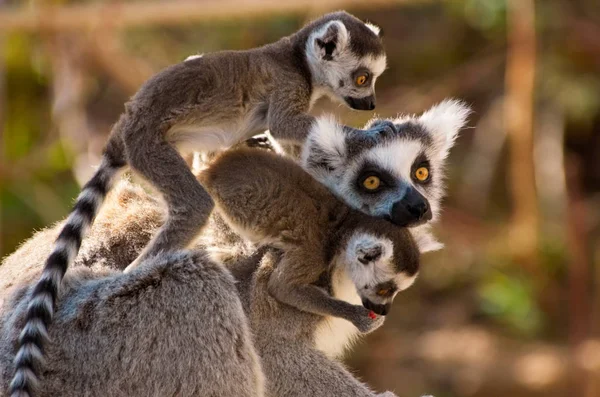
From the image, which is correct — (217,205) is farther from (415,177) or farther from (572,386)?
(572,386)

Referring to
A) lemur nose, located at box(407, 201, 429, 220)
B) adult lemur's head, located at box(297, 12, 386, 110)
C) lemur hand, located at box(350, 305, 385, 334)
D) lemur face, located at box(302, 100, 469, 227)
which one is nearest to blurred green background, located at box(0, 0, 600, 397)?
adult lemur's head, located at box(297, 12, 386, 110)

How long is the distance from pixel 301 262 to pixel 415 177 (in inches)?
37.5

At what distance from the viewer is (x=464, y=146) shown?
1516 cm

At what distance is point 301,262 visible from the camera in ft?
16.4

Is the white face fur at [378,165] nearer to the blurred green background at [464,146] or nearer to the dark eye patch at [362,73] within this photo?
the dark eye patch at [362,73]

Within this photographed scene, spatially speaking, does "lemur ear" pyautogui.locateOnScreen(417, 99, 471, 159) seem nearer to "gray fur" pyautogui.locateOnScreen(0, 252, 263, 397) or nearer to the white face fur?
the white face fur

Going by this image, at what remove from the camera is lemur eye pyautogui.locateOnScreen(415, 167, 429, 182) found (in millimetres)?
5480

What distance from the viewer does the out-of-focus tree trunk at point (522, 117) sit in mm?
12320

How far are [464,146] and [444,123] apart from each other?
31.3 feet

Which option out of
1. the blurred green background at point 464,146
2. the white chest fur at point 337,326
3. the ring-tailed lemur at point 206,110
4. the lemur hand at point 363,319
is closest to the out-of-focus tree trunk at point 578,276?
the blurred green background at point 464,146

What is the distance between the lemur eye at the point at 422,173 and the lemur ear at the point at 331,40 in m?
0.94

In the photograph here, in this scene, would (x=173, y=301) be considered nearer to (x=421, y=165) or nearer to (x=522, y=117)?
(x=421, y=165)

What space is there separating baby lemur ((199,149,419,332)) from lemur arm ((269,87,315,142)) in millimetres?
199

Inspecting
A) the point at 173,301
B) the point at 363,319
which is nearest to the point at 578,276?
the point at 363,319
